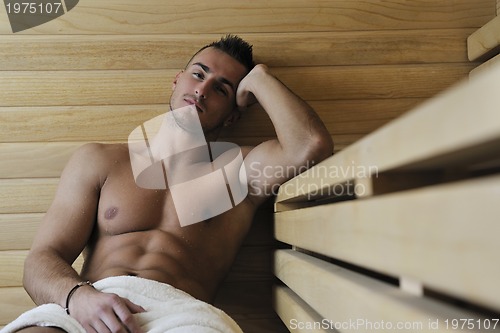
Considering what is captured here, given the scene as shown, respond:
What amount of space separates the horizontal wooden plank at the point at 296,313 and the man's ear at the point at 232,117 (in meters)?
0.57

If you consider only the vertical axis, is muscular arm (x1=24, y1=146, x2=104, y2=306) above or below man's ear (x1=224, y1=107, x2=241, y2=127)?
below

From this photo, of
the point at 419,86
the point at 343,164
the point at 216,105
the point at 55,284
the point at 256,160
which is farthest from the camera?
the point at 419,86

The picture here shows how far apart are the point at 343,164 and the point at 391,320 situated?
0.31 m

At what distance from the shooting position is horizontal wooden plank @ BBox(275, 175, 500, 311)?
512mm

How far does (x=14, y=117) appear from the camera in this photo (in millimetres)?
1947

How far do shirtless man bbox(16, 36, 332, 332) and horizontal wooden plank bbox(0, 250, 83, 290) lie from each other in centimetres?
26

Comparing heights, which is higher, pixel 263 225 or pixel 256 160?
pixel 256 160

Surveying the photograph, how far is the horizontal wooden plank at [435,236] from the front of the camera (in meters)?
0.51

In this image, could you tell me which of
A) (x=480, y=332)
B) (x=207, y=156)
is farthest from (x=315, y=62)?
(x=480, y=332)

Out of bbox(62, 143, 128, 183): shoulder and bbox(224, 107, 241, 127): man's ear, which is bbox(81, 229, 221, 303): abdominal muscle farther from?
bbox(224, 107, 241, 127): man's ear

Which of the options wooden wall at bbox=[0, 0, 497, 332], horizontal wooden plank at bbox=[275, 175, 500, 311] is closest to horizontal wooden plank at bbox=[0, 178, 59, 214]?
wooden wall at bbox=[0, 0, 497, 332]

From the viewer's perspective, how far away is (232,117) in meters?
1.97

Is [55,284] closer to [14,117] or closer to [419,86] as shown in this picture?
[14,117]

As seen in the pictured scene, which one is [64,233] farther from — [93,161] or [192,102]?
[192,102]
